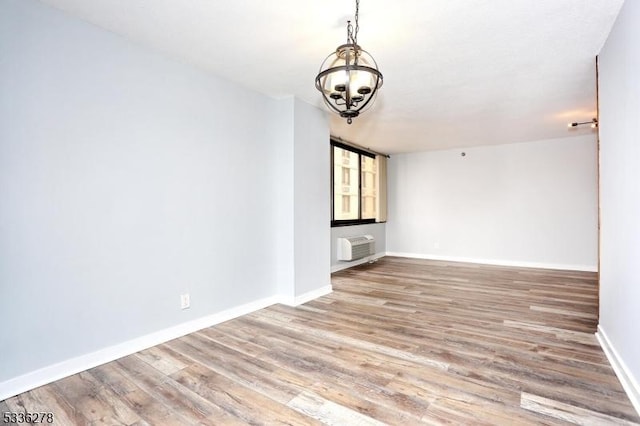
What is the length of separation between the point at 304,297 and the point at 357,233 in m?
2.78

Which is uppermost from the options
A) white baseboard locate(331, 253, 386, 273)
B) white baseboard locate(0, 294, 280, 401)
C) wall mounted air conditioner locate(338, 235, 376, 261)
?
wall mounted air conditioner locate(338, 235, 376, 261)

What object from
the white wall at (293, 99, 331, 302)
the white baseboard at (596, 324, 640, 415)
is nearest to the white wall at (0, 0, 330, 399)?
the white wall at (293, 99, 331, 302)

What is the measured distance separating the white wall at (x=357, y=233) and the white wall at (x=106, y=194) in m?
2.46

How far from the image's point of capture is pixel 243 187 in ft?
11.0

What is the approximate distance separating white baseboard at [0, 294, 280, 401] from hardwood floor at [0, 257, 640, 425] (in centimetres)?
6

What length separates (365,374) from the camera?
6.93 feet

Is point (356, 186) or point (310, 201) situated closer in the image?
point (310, 201)

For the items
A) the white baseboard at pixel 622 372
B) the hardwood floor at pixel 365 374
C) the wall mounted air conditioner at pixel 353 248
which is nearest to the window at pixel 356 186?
the wall mounted air conditioner at pixel 353 248

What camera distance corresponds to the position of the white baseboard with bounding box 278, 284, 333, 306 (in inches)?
143

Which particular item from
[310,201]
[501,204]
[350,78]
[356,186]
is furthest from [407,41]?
[501,204]

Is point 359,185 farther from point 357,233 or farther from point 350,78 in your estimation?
point 350,78

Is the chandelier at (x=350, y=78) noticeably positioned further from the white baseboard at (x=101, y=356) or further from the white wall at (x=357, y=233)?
the white wall at (x=357, y=233)

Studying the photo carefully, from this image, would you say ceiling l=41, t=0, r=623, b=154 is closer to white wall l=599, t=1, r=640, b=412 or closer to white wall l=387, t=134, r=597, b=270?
white wall l=599, t=1, r=640, b=412

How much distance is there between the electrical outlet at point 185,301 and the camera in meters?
2.79
